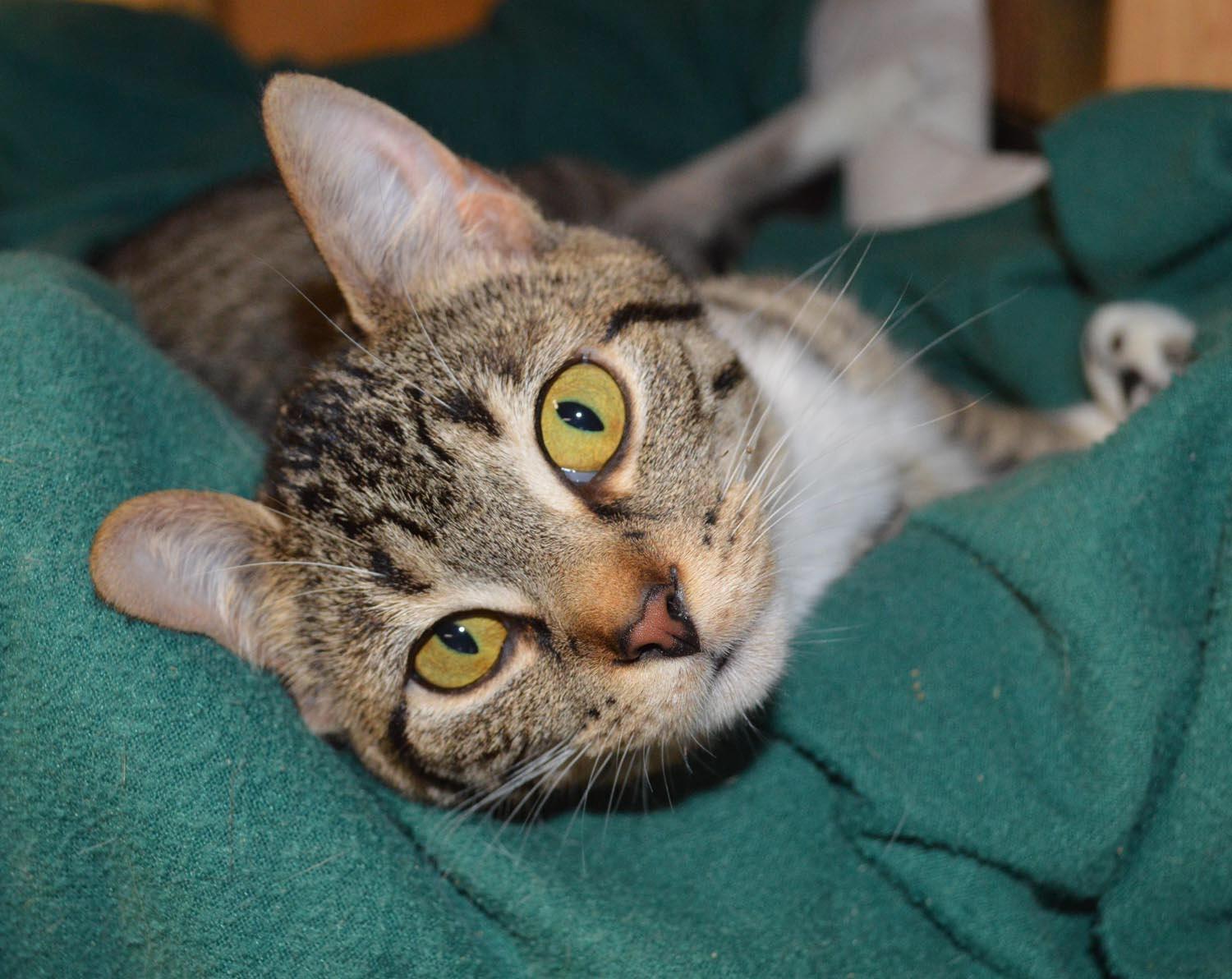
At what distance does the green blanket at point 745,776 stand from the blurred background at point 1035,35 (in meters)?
0.57

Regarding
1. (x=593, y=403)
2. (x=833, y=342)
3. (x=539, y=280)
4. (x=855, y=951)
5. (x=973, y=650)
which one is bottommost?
(x=855, y=951)

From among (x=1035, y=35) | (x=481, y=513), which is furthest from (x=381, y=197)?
(x=1035, y=35)

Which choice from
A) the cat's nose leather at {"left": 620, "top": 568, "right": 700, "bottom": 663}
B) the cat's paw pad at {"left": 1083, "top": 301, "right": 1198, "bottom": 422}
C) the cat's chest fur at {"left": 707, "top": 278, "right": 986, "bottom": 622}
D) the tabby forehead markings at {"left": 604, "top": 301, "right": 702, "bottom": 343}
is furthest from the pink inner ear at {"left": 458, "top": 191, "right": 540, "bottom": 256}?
the cat's paw pad at {"left": 1083, "top": 301, "right": 1198, "bottom": 422}

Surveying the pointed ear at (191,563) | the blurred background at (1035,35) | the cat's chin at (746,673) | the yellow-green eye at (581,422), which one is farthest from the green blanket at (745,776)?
the blurred background at (1035,35)

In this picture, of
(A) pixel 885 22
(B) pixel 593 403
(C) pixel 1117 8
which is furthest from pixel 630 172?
(B) pixel 593 403

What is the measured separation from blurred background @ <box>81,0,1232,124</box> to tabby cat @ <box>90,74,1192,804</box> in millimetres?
1382

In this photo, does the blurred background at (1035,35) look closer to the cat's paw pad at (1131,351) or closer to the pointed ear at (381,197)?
the cat's paw pad at (1131,351)

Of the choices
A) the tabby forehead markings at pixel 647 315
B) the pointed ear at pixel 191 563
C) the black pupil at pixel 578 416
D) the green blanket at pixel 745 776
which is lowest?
the green blanket at pixel 745 776

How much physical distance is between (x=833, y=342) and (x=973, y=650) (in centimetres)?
77

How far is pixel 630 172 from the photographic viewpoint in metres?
3.32

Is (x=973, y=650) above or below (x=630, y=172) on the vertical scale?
below

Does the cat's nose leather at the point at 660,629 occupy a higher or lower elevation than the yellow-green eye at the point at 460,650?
higher

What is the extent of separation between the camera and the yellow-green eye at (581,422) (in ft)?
4.20

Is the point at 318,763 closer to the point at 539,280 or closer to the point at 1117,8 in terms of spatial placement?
the point at 539,280
